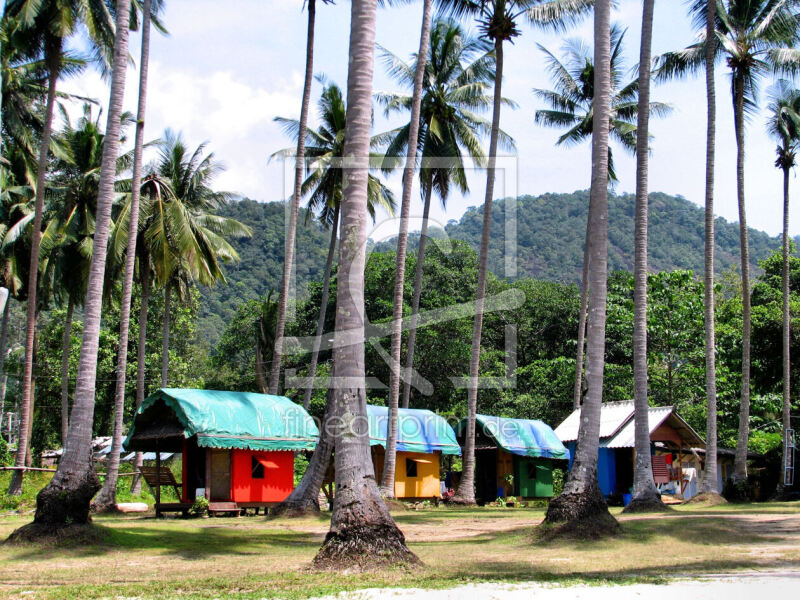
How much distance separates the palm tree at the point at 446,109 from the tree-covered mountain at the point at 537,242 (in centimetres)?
1739

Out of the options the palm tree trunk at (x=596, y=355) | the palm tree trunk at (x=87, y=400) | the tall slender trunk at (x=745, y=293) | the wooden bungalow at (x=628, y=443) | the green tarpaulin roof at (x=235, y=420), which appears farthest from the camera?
the wooden bungalow at (x=628, y=443)

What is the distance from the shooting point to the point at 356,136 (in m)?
11.7

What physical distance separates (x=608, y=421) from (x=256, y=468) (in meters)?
14.4

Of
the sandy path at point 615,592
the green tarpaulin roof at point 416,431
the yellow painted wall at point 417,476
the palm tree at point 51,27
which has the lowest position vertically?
the yellow painted wall at point 417,476

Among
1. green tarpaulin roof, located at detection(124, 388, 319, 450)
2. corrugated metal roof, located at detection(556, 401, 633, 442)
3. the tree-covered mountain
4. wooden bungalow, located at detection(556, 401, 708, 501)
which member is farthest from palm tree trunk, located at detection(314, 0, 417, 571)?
the tree-covered mountain

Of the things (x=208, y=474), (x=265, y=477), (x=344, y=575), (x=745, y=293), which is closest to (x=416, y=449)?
(x=265, y=477)

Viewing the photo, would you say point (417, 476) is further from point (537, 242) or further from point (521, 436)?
point (537, 242)

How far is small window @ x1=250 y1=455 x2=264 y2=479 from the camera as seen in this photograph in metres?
24.4

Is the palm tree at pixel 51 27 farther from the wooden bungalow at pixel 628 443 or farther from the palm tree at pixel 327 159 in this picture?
the wooden bungalow at pixel 628 443

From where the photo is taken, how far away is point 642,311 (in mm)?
20203

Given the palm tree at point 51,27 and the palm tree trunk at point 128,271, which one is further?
the palm tree at point 51,27

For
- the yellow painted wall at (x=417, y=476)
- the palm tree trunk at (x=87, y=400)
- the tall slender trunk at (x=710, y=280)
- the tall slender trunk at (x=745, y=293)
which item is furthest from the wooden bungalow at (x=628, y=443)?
the palm tree trunk at (x=87, y=400)

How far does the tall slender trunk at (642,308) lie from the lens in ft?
65.5

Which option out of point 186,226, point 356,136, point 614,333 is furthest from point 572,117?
point 356,136
